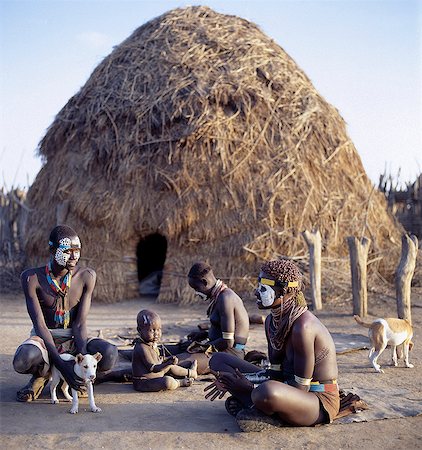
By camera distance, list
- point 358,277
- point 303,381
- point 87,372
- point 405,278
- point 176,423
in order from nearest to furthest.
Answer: point 303,381, point 176,423, point 87,372, point 405,278, point 358,277

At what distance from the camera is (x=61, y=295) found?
4.30 metres

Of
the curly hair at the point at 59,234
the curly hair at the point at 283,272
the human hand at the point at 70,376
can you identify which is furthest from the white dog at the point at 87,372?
the curly hair at the point at 283,272

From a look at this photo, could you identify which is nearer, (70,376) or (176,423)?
(176,423)

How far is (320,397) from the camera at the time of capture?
11.6ft

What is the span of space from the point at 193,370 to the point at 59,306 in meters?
1.21

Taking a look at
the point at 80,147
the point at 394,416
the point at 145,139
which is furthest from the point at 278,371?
the point at 80,147

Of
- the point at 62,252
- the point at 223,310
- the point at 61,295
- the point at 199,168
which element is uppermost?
the point at 199,168

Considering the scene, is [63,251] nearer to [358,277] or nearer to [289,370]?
[289,370]

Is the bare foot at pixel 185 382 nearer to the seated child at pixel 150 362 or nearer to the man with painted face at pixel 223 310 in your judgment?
the seated child at pixel 150 362

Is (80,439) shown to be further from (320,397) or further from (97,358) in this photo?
(320,397)

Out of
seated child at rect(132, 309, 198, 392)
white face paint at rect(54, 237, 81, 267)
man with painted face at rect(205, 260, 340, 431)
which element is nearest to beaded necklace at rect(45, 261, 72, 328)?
white face paint at rect(54, 237, 81, 267)

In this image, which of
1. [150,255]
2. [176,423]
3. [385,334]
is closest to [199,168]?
[150,255]

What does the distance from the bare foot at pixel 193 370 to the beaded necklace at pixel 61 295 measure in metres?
1.06

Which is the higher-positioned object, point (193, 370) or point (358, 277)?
point (358, 277)
